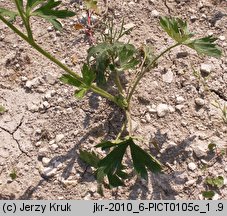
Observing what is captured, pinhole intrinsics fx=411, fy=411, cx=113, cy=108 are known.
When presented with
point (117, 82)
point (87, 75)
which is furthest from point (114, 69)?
point (87, 75)

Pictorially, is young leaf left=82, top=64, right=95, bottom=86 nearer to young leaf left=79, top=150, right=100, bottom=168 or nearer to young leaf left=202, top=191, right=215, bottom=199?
young leaf left=79, top=150, right=100, bottom=168

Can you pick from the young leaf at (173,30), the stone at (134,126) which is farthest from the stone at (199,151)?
the young leaf at (173,30)

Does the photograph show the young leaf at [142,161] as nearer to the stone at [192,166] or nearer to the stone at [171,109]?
the stone at [192,166]

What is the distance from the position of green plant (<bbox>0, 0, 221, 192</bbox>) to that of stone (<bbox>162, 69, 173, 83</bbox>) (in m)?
0.10

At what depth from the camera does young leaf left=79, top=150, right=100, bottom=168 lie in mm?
2666

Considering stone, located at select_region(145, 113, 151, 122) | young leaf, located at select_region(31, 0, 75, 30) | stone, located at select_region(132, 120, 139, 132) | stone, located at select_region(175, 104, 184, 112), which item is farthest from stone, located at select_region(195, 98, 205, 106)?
young leaf, located at select_region(31, 0, 75, 30)

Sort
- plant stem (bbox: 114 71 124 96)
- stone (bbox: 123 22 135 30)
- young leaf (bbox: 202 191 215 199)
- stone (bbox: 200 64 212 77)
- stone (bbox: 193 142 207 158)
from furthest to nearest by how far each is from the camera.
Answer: stone (bbox: 123 22 135 30) < stone (bbox: 200 64 212 77) < plant stem (bbox: 114 71 124 96) < stone (bbox: 193 142 207 158) < young leaf (bbox: 202 191 215 199)

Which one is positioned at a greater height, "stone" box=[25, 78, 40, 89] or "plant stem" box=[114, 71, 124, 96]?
"stone" box=[25, 78, 40, 89]

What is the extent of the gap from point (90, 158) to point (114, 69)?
61cm

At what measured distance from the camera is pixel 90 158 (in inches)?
106

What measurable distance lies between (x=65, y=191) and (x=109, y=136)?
47cm

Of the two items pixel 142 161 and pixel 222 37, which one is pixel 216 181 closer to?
pixel 142 161

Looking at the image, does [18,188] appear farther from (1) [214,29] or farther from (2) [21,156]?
(1) [214,29]

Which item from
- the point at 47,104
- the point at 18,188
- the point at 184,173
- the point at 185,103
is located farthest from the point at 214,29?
the point at 18,188
